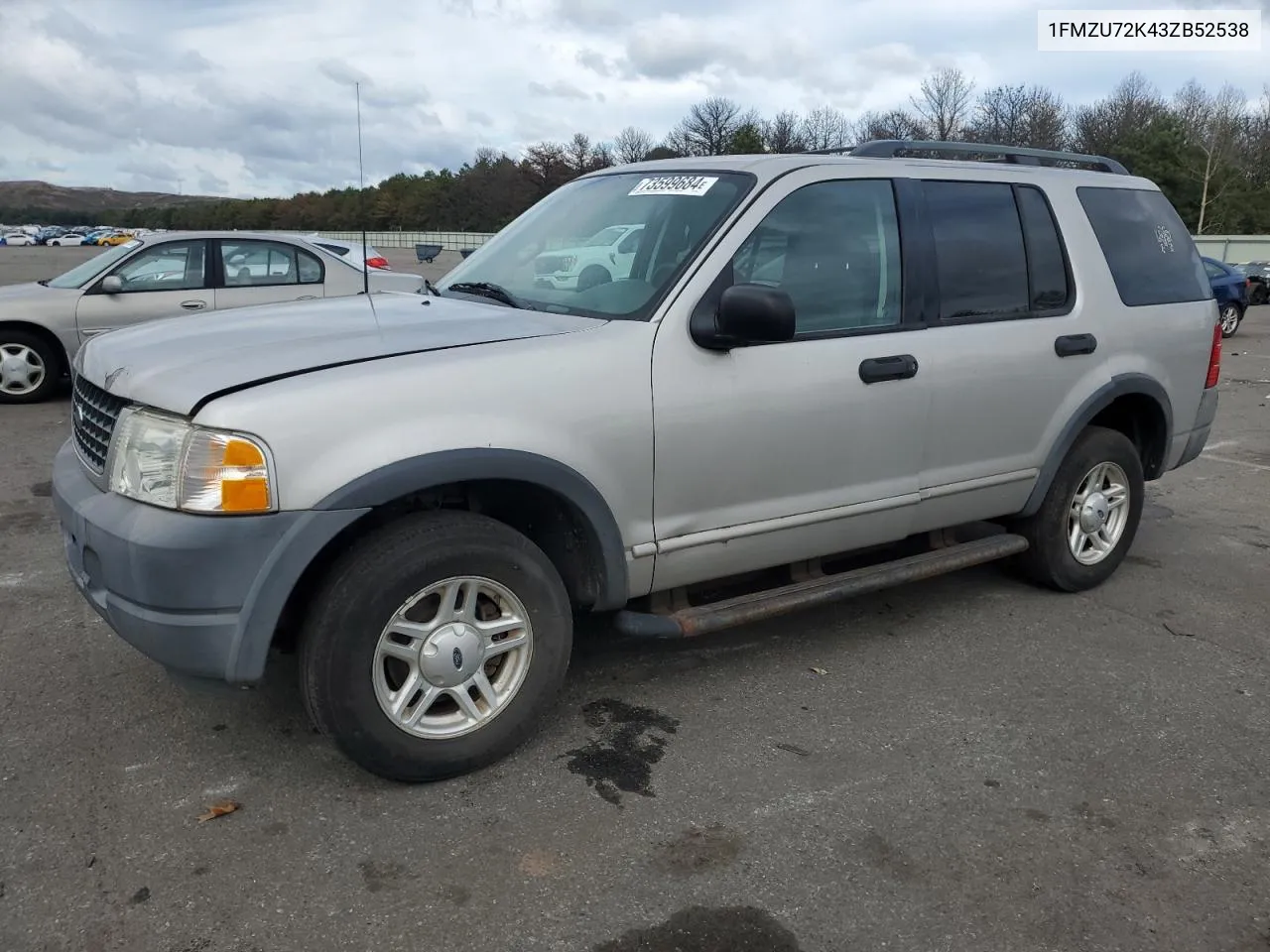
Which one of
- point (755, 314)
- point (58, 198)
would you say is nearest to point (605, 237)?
point (755, 314)

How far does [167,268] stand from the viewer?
918cm

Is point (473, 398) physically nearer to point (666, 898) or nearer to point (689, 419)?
point (689, 419)

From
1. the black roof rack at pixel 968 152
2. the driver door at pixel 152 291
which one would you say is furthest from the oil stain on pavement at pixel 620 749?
the driver door at pixel 152 291

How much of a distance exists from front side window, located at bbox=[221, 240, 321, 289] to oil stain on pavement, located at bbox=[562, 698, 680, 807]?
7169 millimetres

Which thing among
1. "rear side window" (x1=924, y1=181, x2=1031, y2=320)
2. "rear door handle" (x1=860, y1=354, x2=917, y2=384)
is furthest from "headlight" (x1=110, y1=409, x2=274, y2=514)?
"rear side window" (x1=924, y1=181, x2=1031, y2=320)

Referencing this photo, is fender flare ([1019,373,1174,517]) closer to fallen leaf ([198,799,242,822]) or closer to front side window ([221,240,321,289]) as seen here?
fallen leaf ([198,799,242,822])

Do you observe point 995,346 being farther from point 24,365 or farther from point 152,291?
point 24,365

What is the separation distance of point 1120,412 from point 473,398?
353cm

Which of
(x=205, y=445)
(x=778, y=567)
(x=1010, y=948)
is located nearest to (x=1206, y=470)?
(x=778, y=567)

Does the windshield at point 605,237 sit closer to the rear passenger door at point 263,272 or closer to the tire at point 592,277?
the tire at point 592,277

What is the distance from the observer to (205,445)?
2666mm

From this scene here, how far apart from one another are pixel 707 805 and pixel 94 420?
7.20 feet

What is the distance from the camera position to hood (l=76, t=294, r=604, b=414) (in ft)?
9.30

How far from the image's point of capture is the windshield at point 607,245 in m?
3.53
